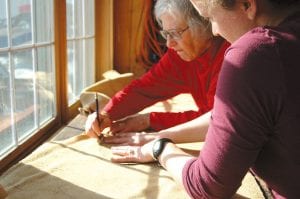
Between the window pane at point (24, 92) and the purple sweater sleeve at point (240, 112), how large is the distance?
29.8 inches

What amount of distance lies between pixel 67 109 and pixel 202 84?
62 cm

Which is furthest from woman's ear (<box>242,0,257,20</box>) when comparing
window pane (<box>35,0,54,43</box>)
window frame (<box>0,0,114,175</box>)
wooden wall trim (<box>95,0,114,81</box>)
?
wooden wall trim (<box>95,0,114,81</box>)

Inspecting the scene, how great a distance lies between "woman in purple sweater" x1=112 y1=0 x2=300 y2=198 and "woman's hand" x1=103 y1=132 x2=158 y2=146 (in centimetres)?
41

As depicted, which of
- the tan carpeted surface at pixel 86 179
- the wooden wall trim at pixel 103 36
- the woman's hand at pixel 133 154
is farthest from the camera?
the wooden wall trim at pixel 103 36

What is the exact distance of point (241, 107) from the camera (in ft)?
2.13

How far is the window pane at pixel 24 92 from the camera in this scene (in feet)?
4.13

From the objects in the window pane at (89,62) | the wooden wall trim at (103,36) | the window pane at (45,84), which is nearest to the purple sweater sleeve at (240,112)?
the window pane at (45,84)

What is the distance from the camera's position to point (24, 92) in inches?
52.4

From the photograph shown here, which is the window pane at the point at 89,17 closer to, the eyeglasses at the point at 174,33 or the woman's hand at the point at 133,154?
the eyeglasses at the point at 174,33

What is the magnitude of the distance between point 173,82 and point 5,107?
654 millimetres

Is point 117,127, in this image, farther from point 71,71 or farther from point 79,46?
point 79,46

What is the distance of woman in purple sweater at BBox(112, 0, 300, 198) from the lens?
24.5 inches

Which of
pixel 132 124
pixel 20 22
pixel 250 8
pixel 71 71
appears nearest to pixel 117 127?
pixel 132 124

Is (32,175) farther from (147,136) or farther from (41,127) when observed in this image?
(41,127)
